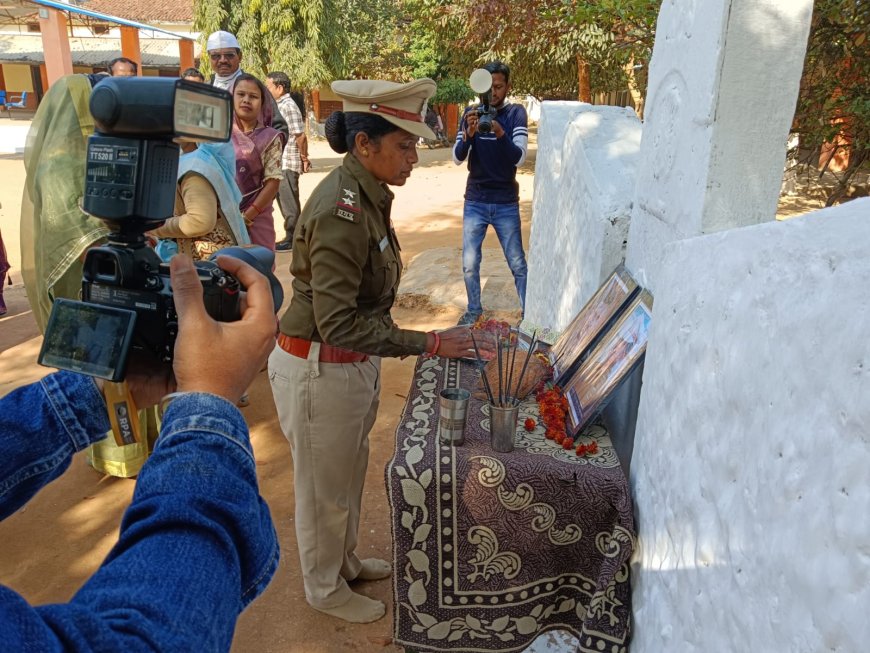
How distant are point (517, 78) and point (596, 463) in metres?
13.4

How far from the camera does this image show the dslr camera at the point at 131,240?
1013mm

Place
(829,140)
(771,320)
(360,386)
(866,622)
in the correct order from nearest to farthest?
(866,622)
(771,320)
(360,386)
(829,140)

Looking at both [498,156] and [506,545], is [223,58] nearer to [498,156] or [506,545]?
[498,156]

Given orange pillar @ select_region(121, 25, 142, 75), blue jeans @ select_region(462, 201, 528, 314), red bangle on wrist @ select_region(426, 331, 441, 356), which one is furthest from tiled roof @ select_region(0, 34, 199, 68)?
red bangle on wrist @ select_region(426, 331, 441, 356)

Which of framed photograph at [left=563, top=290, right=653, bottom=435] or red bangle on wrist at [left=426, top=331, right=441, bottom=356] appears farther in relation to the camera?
red bangle on wrist at [left=426, top=331, right=441, bottom=356]

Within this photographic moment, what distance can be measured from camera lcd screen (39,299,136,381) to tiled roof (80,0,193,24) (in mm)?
28266

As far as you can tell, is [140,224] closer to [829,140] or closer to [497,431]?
[497,431]

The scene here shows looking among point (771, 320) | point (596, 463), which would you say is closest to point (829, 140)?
point (596, 463)

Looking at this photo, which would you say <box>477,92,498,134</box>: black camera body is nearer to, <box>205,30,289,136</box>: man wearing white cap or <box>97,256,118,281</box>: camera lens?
<box>205,30,289,136</box>: man wearing white cap

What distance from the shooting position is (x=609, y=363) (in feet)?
7.49

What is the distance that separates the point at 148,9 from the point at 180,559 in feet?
103

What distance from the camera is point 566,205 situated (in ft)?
13.5

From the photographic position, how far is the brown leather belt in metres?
2.36

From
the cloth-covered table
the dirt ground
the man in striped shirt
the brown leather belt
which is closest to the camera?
the cloth-covered table
